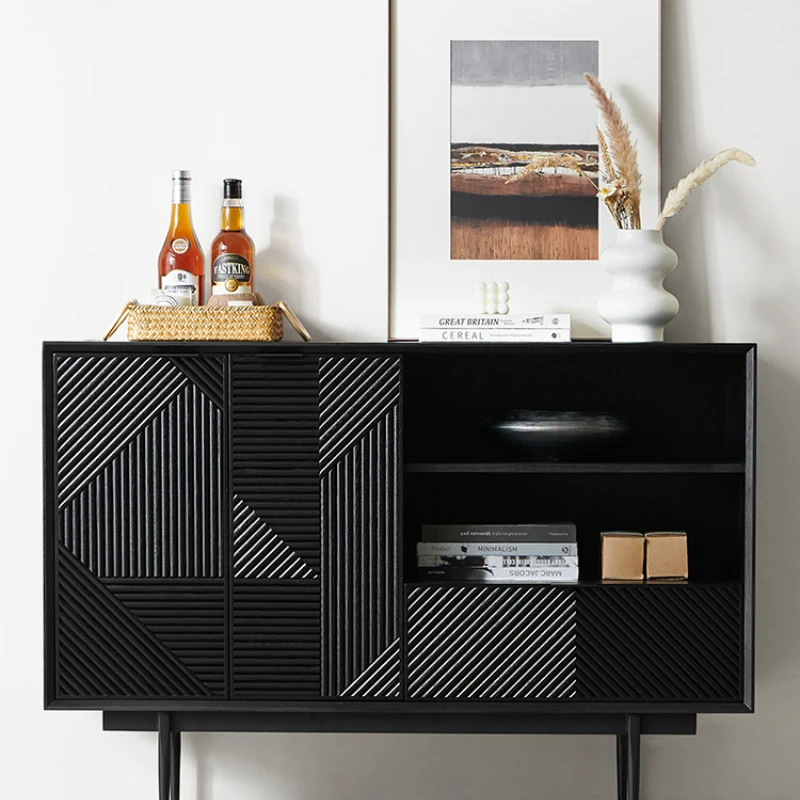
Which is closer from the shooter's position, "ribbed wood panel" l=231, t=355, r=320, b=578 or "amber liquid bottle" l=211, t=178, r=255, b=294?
"ribbed wood panel" l=231, t=355, r=320, b=578

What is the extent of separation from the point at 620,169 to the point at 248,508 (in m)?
1.05

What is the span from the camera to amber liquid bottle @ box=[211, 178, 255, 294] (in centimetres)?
197

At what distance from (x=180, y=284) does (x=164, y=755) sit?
1.00m

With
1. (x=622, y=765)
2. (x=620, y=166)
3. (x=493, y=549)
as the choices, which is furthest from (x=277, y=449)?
(x=622, y=765)

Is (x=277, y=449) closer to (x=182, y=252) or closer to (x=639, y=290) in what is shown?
(x=182, y=252)

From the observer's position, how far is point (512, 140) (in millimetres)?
2051

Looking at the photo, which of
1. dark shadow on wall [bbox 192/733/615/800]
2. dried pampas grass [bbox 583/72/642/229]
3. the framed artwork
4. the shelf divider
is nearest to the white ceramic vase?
dried pampas grass [bbox 583/72/642/229]

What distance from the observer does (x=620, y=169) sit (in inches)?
74.9

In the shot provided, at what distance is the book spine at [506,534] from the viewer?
188 cm

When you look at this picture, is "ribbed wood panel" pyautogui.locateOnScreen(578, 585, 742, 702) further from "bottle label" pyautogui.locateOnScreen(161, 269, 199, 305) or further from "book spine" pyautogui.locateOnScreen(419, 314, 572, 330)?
"bottle label" pyautogui.locateOnScreen(161, 269, 199, 305)

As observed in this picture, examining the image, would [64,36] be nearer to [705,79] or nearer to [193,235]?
[193,235]

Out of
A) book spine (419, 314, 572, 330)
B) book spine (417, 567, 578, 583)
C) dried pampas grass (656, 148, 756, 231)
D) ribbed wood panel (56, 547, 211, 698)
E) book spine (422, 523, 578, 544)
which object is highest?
dried pampas grass (656, 148, 756, 231)

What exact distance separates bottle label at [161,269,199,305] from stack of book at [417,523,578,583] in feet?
2.43

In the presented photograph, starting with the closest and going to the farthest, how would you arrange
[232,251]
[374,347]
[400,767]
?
[374,347], [232,251], [400,767]
